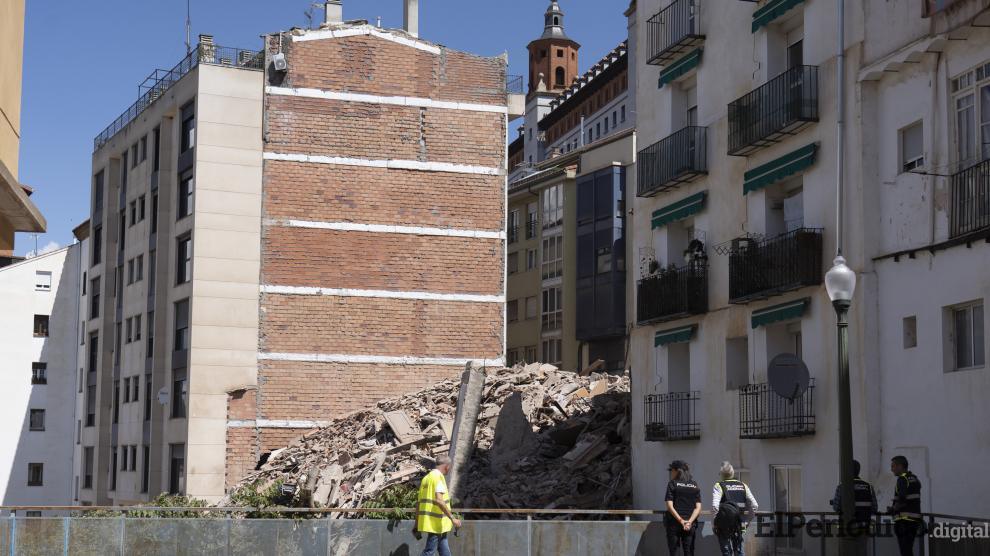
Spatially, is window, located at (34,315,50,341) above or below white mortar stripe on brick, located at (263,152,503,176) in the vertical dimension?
below

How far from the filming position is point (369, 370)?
47500 millimetres

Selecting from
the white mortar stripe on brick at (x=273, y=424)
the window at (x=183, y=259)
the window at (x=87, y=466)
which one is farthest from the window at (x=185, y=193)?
the window at (x=87, y=466)

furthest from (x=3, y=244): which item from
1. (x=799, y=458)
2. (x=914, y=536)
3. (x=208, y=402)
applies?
(x=208, y=402)

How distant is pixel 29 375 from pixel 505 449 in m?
47.0

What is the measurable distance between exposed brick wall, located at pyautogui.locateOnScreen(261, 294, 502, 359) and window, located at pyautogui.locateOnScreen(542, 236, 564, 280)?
2171 centimetres

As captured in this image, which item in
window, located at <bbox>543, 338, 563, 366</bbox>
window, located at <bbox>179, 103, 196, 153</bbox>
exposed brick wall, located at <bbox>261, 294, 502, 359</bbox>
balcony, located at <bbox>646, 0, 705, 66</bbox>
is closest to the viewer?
balcony, located at <bbox>646, 0, 705, 66</bbox>

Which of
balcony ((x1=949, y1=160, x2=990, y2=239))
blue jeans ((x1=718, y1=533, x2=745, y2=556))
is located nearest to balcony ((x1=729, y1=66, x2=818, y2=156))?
balcony ((x1=949, y1=160, x2=990, y2=239))

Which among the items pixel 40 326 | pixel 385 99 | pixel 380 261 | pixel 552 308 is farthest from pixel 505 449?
pixel 40 326

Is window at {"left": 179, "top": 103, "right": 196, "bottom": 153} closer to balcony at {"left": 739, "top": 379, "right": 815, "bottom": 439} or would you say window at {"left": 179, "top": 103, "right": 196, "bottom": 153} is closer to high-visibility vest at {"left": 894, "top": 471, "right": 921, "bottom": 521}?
balcony at {"left": 739, "top": 379, "right": 815, "bottom": 439}

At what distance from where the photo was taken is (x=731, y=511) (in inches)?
716

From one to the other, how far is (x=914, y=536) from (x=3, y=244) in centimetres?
1192

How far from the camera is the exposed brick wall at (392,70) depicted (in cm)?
4800

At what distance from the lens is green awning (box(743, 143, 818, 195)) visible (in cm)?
2530

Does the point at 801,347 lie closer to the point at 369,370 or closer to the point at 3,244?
the point at 3,244
